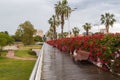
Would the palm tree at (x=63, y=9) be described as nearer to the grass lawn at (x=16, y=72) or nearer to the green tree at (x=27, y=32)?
the grass lawn at (x=16, y=72)

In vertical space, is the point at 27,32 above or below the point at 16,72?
above

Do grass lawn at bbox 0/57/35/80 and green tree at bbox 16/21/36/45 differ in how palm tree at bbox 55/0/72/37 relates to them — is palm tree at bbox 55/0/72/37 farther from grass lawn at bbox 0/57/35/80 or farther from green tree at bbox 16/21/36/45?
green tree at bbox 16/21/36/45

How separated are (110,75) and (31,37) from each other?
12567 centimetres

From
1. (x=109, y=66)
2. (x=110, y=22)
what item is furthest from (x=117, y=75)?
(x=110, y=22)

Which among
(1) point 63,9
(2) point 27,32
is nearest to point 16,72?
(1) point 63,9

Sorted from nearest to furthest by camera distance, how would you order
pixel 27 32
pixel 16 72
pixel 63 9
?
pixel 16 72, pixel 63 9, pixel 27 32

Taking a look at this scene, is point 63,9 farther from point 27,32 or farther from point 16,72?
point 27,32

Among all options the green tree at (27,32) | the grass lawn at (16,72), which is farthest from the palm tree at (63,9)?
the green tree at (27,32)

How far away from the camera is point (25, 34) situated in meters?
135

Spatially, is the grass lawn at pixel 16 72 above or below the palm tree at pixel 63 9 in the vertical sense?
below

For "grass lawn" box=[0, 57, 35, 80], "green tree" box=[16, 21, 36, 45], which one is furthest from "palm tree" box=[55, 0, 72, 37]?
"green tree" box=[16, 21, 36, 45]

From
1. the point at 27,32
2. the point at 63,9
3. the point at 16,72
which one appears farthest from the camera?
the point at 27,32

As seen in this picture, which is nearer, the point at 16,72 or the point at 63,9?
the point at 16,72

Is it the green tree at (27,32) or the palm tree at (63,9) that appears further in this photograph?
the green tree at (27,32)
